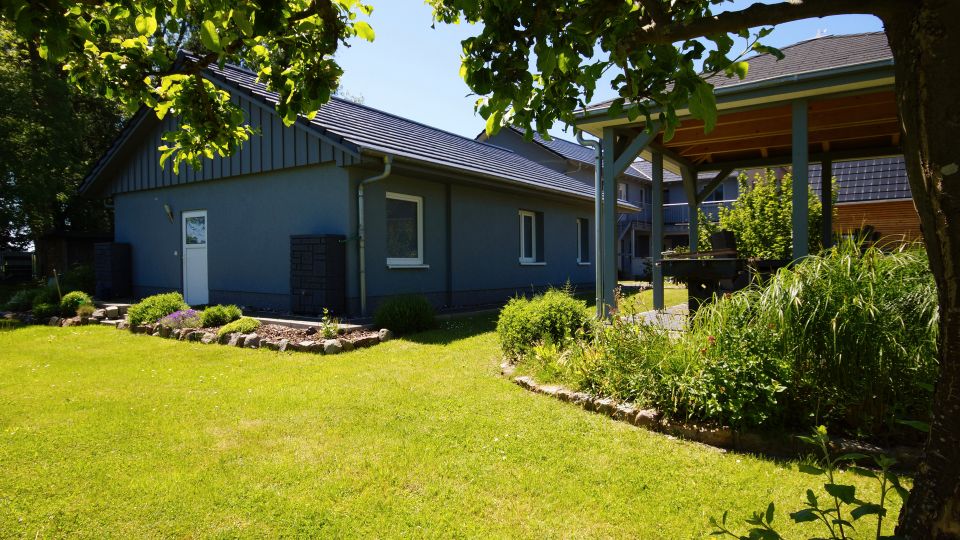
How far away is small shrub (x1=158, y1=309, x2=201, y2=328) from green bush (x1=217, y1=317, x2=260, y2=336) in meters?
0.68

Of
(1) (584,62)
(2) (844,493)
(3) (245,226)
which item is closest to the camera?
(2) (844,493)

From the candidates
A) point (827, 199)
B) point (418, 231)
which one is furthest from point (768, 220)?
point (418, 231)

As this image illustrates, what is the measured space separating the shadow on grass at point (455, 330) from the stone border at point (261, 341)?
1.78 feet

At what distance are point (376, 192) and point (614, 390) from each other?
6570mm

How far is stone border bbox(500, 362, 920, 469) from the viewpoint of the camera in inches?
137

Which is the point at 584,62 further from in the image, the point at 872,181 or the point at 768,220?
the point at 872,181

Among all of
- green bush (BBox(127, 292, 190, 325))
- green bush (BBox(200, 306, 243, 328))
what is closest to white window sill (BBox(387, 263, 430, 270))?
green bush (BBox(200, 306, 243, 328))

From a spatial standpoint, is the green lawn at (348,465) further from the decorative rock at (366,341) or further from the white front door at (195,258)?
the white front door at (195,258)

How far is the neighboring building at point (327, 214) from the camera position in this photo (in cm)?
970

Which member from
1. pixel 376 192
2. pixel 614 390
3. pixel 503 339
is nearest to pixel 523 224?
pixel 376 192

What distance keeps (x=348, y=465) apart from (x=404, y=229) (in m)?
7.71

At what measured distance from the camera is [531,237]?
1487 centimetres

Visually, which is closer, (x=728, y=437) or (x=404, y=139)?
(x=728, y=437)

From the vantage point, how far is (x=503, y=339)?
6484 mm
